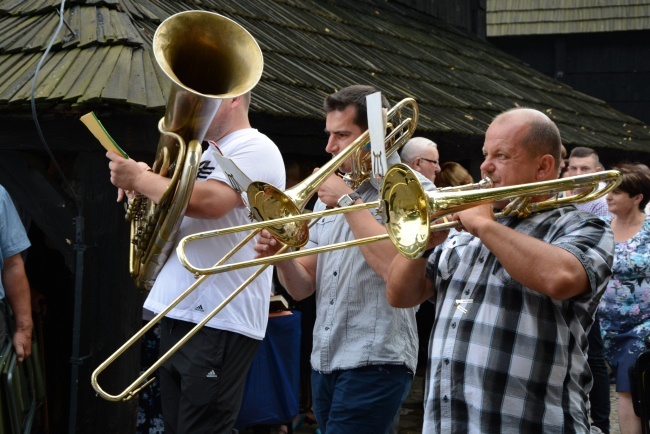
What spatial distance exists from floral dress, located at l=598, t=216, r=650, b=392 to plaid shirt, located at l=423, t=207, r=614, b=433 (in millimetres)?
2489

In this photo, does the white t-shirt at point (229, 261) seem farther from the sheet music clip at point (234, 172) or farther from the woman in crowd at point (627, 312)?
the woman in crowd at point (627, 312)

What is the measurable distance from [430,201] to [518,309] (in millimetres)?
425

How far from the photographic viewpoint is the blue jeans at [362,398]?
3.52 meters

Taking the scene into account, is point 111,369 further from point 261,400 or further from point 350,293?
point 350,293

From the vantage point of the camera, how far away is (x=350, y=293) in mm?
3686

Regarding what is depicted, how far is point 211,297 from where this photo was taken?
356 centimetres

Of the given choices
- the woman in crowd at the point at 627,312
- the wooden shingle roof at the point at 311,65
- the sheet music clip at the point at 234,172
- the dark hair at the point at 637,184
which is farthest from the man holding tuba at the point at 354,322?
the dark hair at the point at 637,184

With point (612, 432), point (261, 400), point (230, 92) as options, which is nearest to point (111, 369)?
point (261, 400)

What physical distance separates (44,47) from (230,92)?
205 centimetres

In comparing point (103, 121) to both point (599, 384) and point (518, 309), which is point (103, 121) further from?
point (599, 384)

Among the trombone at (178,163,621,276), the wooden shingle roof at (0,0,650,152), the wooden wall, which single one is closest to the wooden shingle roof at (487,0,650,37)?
the wooden wall

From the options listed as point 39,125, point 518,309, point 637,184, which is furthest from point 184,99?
point 637,184

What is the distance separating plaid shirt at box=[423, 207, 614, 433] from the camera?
9.01 ft

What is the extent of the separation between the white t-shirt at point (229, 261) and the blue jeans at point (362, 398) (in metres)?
0.34
